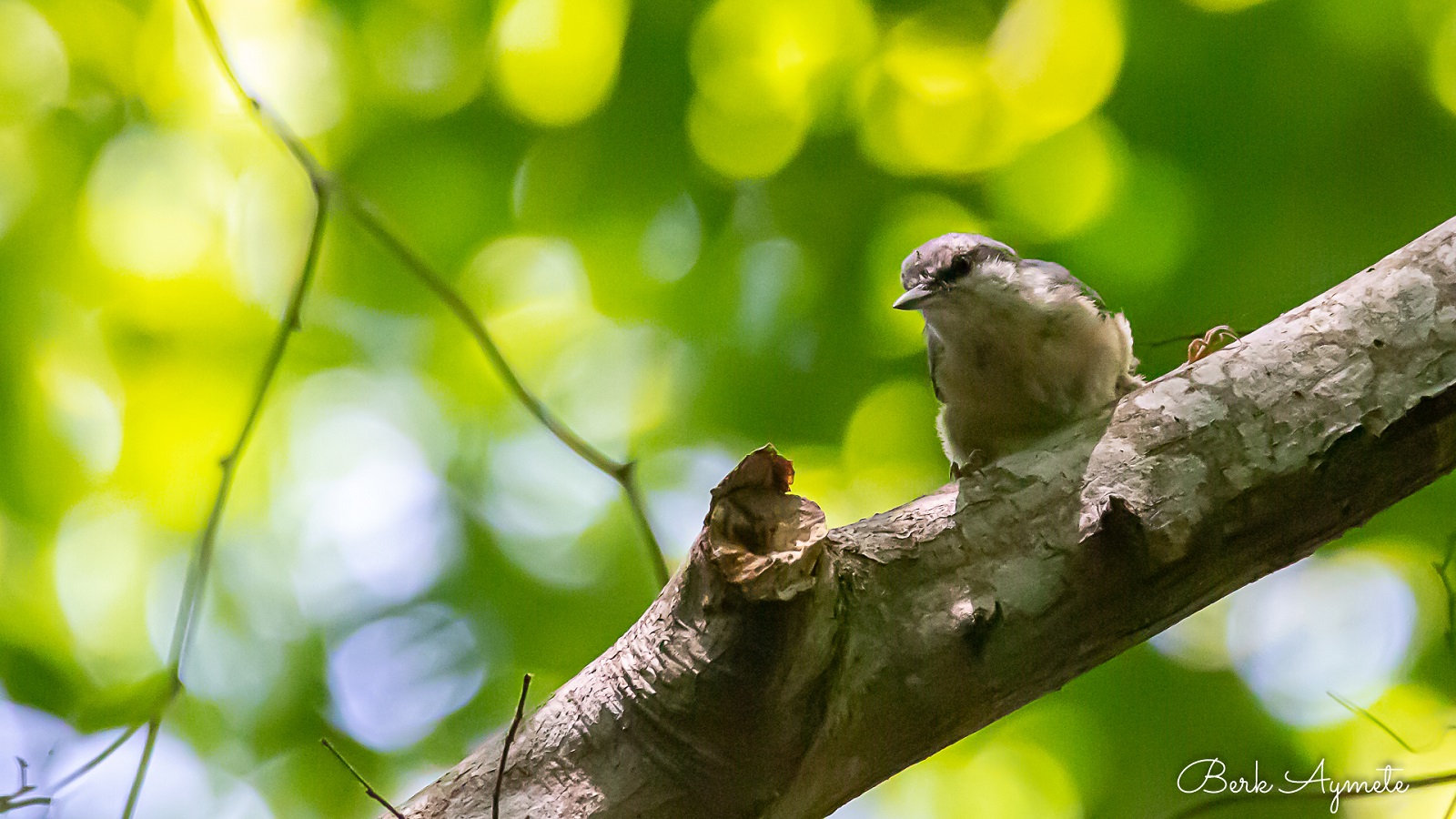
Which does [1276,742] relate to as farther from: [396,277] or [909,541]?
[396,277]

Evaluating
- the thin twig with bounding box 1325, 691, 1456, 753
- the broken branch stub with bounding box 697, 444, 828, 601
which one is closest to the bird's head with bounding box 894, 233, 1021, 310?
the broken branch stub with bounding box 697, 444, 828, 601

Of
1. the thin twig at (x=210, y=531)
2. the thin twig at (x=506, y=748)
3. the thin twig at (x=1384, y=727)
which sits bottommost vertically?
the thin twig at (x=506, y=748)

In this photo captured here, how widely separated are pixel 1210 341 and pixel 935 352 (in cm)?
77

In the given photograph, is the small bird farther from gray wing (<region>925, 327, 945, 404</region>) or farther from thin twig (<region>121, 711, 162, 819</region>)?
thin twig (<region>121, 711, 162, 819</region>)

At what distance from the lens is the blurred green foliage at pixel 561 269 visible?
11.0 feet

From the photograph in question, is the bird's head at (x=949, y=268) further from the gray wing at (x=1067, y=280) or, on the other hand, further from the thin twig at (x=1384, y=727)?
the thin twig at (x=1384, y=727)

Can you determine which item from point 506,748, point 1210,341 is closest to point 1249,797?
point 1210,341

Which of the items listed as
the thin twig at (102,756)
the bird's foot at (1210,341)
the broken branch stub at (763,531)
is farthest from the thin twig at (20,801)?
the bird's foot at (1210,341)

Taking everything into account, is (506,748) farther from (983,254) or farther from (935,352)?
(983,254)

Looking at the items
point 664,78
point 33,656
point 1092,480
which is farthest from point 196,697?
point 1092,480

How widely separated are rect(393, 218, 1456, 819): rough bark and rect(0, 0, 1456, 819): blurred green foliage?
1.49 meters

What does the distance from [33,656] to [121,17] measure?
2.31 meters

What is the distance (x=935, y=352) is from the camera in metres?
2.94

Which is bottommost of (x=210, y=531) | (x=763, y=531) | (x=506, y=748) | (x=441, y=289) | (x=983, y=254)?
(x=506, y=748)
